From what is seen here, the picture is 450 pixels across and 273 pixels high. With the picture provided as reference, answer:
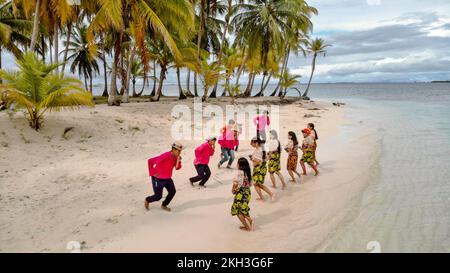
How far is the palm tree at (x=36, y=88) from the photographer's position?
9180 millimetres

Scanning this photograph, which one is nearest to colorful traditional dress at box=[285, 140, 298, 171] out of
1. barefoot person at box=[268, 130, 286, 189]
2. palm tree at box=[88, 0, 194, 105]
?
barefoot person at box=[268, 130, 286, 189]

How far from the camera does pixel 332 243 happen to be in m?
5.02

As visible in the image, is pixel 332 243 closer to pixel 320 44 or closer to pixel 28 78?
pixel 28 78

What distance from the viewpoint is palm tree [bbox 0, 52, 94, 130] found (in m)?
9.18

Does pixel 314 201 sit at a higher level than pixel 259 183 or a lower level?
lower

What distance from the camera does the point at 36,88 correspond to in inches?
368

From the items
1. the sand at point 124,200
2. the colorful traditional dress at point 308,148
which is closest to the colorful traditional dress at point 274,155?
the sand at point 124,200

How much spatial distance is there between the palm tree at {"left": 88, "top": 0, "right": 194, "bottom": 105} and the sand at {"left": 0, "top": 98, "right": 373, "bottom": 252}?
4747 mm

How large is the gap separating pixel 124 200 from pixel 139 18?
34.9 ft

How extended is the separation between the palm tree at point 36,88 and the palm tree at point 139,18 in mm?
4113

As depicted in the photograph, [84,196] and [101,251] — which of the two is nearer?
[101,251]

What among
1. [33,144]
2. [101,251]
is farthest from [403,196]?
[33,144]

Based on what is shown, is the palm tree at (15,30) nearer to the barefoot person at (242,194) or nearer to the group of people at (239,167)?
the group of people at (239,167)
